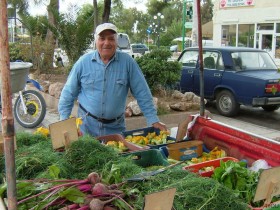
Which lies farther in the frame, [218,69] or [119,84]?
[218,69]

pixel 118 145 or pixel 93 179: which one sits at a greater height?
pixel 93 179

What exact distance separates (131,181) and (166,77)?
25.1 feet

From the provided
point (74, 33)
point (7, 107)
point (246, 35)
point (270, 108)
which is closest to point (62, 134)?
point (7, 107)

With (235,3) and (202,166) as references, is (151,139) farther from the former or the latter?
(235,3)

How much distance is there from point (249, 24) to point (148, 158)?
27.6 meters

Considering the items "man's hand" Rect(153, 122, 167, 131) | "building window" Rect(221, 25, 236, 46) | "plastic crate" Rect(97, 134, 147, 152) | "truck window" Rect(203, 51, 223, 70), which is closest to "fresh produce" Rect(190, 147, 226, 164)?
"plastic crate" Rect(97, 134, 147, 152)

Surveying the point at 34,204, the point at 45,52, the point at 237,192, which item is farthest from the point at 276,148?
the point at 45,52

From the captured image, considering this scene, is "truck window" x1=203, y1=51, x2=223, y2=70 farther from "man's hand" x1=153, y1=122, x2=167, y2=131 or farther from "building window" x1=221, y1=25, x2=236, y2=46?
"building window" x1=221, y1=25, x2=236, y2=46

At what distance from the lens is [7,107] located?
170cm

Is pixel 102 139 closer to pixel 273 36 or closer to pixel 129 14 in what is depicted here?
pixel 273 36

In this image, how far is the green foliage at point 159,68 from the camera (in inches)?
378

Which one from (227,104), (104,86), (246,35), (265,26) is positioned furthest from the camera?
(246,35)

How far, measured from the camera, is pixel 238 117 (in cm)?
991

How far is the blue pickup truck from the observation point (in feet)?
29.9
